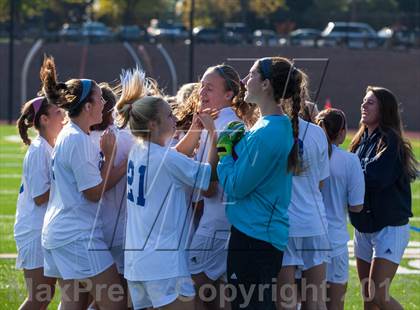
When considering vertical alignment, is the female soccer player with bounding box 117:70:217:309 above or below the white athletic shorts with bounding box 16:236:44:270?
above

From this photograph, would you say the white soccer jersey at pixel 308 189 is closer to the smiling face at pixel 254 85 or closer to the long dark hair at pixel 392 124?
the smiling face at pixel 254 85

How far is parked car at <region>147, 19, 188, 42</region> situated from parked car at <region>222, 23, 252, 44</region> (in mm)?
1785

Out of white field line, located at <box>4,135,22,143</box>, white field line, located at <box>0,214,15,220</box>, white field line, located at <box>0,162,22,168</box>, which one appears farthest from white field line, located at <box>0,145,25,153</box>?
white field line, located at <box>0,214,15,220</box>

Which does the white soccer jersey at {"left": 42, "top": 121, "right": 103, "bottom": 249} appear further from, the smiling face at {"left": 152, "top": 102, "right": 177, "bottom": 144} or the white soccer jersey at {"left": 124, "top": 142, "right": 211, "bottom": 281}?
the smiling face at {"left": 152, "top": 102, "right": 177, "bottom": 144}

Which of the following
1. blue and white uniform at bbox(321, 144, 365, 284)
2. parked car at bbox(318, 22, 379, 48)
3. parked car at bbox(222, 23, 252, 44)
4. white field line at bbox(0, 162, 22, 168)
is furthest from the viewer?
parked car at bbox(222, 23, 252, 44)

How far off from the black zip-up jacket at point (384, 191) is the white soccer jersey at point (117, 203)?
1737mm

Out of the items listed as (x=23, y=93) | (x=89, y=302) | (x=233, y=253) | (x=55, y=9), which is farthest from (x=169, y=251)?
(x=55, y=9)

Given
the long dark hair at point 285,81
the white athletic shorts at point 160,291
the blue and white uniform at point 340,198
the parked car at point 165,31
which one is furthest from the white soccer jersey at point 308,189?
the parked car at point 165,31

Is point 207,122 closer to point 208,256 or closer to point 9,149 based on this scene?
point 208,256

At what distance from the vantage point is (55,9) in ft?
172

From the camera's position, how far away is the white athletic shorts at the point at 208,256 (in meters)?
5.83

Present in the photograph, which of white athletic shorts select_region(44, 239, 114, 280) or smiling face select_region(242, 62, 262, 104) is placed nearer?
smiling face select_region(242, 62, 262, 104)

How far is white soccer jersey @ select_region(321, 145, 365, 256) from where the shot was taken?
Result: 641 centimetres

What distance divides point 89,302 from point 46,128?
1.19 meters
